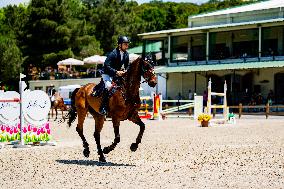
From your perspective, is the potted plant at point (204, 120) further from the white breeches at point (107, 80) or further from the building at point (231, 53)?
the building at point (231, 53)

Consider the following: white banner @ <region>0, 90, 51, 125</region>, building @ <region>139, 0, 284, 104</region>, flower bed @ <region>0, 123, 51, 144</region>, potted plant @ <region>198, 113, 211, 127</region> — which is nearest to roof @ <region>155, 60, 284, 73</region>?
building @ <region>139, 0, 284, 104</region>

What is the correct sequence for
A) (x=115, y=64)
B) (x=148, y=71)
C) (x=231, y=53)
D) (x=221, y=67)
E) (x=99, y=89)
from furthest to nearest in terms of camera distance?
(x=231, y=53), (x=221, y=67), (x=99, y=89), (x=115, y=64), (x=148, y=71)

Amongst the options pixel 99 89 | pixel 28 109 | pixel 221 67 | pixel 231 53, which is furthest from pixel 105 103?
pixel 231 53

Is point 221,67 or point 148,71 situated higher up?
point 221,67

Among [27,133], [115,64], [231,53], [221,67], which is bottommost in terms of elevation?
[27,133]

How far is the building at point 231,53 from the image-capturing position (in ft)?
158

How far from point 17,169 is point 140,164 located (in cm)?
233

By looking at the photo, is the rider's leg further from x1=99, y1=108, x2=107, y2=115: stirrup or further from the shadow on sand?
the shadow on sand

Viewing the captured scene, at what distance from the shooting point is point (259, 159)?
12328mm

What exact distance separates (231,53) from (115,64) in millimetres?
41920

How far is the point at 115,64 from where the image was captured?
12281mm

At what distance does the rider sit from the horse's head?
50 centimetres

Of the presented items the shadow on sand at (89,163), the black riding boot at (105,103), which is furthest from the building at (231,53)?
the shadow on sand at (89,163)

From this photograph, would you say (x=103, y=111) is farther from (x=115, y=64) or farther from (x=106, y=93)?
(x=115, y=64)
